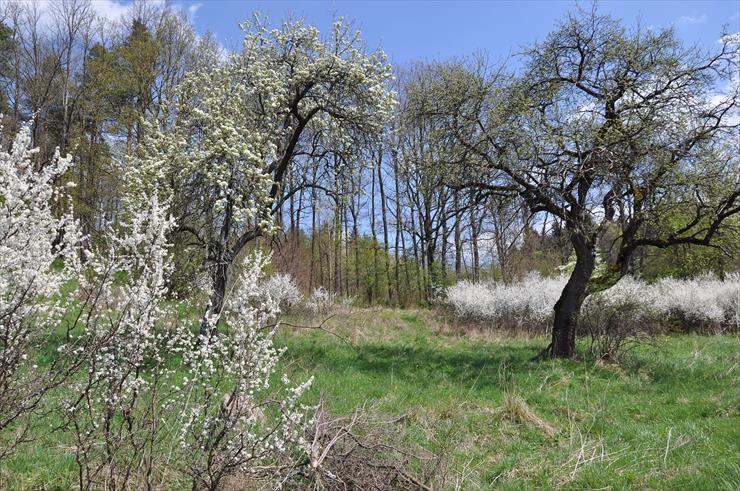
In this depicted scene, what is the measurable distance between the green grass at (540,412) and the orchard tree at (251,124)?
3099 mm

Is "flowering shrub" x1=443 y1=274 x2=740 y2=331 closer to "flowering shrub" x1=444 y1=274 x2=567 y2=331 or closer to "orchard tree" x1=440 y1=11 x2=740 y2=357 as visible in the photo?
"flowering shrub" x1=444 y1=274 x2=567 y2=331

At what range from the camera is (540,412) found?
257 inches

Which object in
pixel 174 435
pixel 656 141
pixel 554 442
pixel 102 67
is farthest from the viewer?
pixel 102 67

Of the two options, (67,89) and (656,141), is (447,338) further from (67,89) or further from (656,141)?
(67,89)

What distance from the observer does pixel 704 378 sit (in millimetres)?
8031

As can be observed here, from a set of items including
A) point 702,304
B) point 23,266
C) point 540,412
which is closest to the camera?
point 23,266

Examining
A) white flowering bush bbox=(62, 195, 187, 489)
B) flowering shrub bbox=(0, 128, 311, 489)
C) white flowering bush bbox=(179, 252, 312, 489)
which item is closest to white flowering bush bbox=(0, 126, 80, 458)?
flowering shrub bbox=(0, 128, 311, 489)

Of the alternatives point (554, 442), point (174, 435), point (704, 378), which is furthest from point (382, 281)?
point (174, 435)

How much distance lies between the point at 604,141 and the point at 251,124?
6925mm

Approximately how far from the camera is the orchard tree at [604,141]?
8.79 meters

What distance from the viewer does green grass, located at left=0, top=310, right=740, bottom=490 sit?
4.23m

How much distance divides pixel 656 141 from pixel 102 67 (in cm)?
2110

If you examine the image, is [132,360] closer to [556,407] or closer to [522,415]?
[522,415]

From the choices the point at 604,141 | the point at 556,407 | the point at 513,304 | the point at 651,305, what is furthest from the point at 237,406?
the point at 651,305
